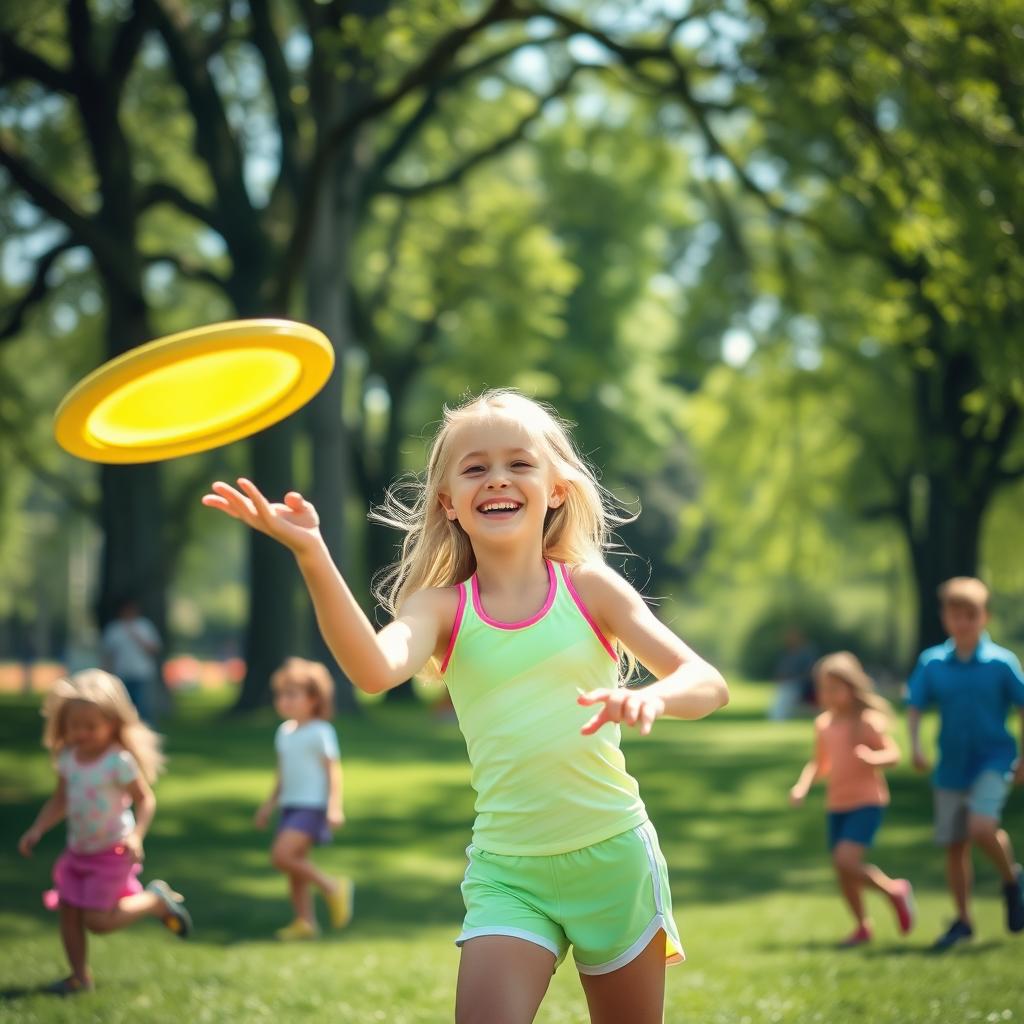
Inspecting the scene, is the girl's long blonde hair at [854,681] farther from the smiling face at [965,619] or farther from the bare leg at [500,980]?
the bare leg at [500,980]

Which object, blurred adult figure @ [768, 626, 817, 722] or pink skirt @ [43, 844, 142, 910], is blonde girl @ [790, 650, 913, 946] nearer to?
pink skirt @ [43, 844, 142, 910]

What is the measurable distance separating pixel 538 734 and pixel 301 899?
257 inches

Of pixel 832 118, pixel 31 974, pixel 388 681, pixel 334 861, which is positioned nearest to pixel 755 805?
pixel 334 861

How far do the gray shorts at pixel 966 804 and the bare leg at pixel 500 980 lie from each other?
5.78 meters

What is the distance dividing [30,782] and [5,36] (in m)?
9.71

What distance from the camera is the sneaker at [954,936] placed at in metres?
9.32

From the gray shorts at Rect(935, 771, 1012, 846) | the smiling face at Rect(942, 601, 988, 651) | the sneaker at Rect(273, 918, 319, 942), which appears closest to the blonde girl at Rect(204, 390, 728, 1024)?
the smiling face at Rect(942, 601, 988, 651)

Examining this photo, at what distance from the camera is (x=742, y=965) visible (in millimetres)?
8930

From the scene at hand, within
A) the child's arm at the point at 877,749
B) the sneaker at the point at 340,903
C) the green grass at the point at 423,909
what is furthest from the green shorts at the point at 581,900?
the sneaker at the point at 340,903

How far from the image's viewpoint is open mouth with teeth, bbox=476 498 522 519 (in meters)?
4.58

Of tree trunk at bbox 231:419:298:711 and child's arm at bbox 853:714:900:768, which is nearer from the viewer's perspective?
child's arm at bbox 853:714:900:768

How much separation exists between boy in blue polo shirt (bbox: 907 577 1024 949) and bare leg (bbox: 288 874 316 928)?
3.99 m

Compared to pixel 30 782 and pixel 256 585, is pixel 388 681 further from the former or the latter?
pixel 256 585

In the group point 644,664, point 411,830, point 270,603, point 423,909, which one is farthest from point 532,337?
point 644,664
